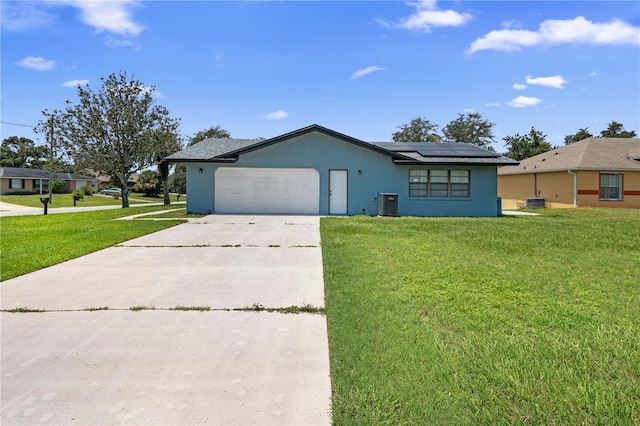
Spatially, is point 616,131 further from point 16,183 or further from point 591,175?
point 16,183

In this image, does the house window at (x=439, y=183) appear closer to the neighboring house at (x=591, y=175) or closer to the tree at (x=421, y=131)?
the neighboring house at (x=591, y=175)

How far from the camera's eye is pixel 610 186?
867 inches

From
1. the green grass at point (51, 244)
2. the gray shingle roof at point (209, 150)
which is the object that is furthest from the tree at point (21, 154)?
the green grass at point (51, 244)

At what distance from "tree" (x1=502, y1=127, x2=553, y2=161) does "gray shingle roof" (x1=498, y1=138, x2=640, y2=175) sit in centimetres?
1778

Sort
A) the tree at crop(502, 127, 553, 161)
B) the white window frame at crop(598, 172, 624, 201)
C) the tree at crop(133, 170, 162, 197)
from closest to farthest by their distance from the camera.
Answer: the white window frame at crop(598, 172, 624, 201)
the tree at crop(502, 127, 553, 161)
the tree at crop(133, 170, 162, 197)

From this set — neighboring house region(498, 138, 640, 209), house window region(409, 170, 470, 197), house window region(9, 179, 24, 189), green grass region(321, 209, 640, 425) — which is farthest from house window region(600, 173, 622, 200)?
house window region(9, 179, 24, 189)

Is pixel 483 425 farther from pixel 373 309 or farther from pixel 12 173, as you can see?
pixel 12 173

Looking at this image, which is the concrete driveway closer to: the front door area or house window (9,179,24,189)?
the front door area

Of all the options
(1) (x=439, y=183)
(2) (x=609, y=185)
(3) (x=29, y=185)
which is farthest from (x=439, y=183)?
(3) (x=29, y=185)

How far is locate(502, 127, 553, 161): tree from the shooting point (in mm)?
42906

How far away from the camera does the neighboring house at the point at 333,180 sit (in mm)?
17219

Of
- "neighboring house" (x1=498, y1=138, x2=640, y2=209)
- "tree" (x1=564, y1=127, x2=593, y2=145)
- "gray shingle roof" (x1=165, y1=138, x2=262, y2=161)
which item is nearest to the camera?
"gray shingle roof" (x1=165, y1=138, x2=262, y2=161)

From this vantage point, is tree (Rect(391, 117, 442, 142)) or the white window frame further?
tree (Rect(391, 117, 442, 142))

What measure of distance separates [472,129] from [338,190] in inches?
1483
